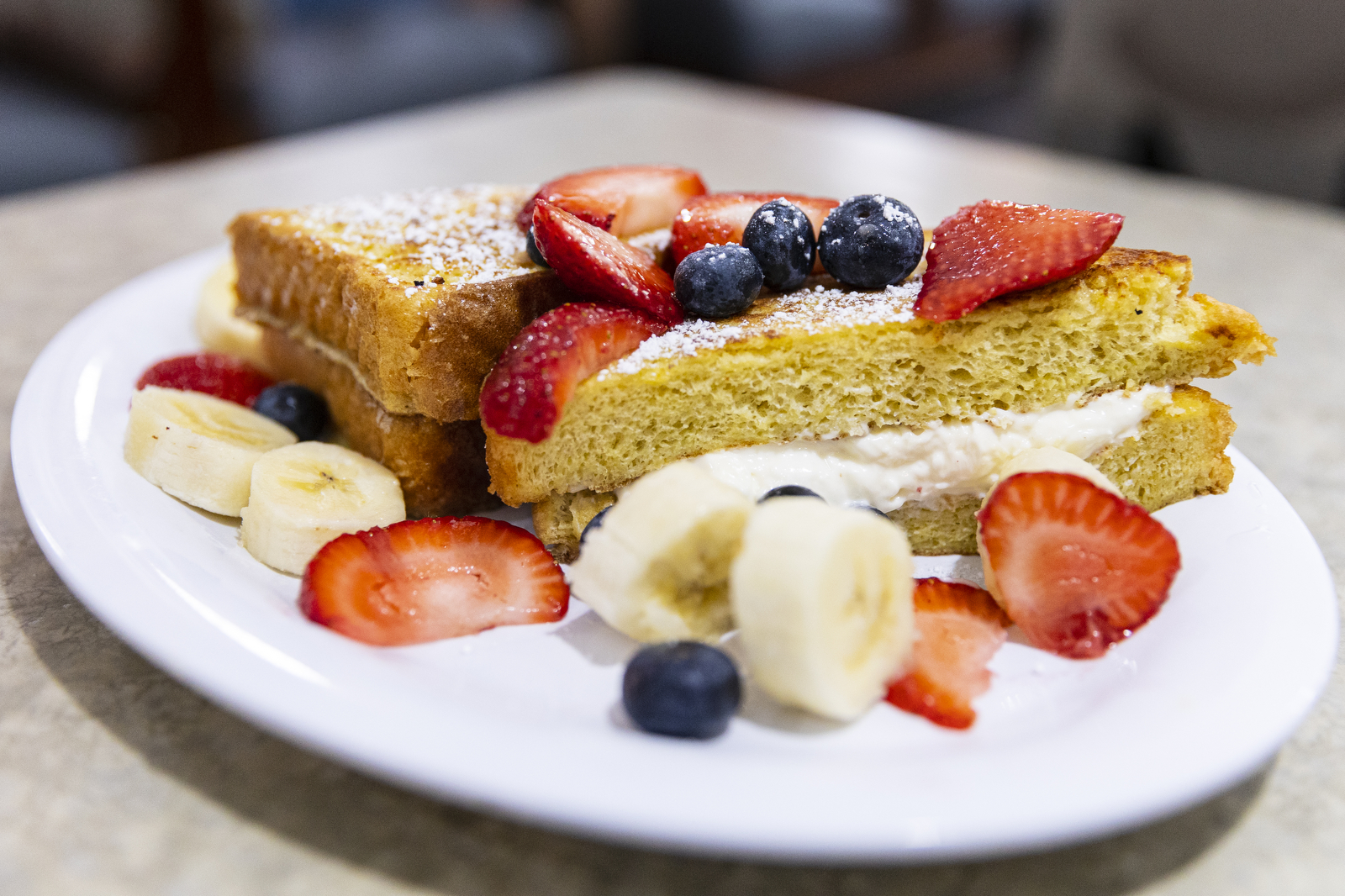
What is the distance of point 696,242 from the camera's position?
1932 mm

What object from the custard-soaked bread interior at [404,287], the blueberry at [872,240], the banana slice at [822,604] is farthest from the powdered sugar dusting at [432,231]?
the banana slice at [822,604]

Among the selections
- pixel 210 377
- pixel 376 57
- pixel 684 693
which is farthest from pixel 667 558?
pixel 376 57

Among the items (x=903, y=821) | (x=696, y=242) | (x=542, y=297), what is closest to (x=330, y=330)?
(x=542, y=297)

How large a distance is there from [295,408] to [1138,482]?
1524 mm

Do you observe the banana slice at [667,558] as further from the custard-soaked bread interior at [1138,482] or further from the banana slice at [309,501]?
the banana slice at [309,501]

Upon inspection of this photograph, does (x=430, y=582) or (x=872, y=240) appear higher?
(x=872, y=240)

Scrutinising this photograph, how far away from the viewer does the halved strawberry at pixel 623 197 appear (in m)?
2.02

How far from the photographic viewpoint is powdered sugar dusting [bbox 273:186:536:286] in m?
1.90

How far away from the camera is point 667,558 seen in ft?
4.49

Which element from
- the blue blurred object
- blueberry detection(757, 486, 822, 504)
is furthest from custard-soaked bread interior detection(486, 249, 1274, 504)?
the blue blurred object

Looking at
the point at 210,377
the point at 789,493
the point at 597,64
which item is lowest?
the point at 597,64

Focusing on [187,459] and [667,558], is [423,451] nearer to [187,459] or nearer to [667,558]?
[187,459]

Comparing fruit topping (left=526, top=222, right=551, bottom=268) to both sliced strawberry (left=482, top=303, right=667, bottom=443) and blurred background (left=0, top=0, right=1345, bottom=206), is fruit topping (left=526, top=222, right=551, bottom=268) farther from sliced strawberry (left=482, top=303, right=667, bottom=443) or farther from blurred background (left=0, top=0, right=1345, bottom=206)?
blurred background (left=0, top=0, right=1345, bottom=206)

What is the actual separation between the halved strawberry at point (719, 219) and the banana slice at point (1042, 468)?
21.2 inches
